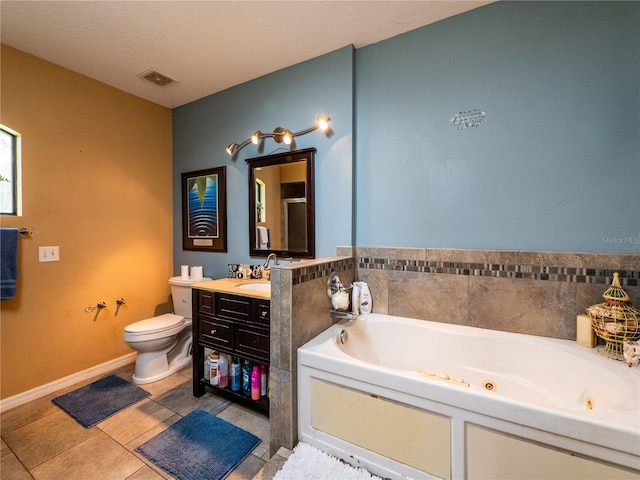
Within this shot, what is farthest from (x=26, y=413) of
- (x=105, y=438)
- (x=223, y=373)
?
(x=223, y=373)

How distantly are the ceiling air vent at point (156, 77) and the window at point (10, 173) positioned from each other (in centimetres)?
102

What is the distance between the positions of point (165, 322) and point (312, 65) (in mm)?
2451

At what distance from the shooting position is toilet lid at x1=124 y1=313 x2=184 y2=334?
2.22 metres

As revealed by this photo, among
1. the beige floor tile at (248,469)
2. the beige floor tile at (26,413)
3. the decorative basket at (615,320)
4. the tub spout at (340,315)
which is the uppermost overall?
the decorative basket at (615,320)

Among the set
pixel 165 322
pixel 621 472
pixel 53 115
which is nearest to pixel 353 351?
pixel 621 472

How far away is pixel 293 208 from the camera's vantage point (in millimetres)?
2295

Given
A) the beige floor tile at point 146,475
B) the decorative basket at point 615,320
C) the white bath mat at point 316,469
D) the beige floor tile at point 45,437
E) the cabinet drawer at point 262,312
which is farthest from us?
the cabinet drawer at point 262,312

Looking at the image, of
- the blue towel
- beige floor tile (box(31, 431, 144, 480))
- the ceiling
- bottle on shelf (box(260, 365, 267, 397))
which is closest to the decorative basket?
the ceiling

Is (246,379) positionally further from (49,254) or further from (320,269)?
(49,254)

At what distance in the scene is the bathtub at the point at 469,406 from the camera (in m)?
0.90

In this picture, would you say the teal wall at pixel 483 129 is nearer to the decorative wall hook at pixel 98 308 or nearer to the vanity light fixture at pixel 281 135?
the vanity light fixture at pixel 281 135

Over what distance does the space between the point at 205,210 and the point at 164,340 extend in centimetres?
125

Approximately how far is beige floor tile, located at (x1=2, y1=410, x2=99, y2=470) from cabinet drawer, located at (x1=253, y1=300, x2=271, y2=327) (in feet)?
3.97

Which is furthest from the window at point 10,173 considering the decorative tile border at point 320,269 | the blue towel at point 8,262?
the decorative tile border at point 320,269
